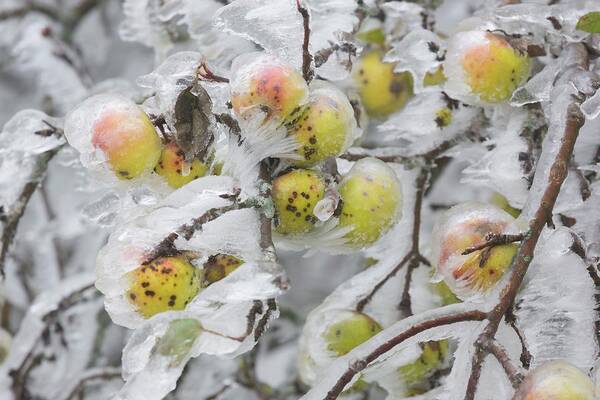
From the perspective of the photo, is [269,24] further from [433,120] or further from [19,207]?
[19,207]

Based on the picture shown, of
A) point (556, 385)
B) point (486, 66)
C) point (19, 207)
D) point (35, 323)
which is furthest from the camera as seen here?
point (35, 323)

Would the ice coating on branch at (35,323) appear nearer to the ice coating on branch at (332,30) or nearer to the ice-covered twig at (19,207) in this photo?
the ice-covered twig at (19,207)

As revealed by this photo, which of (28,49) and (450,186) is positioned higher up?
(28,49)

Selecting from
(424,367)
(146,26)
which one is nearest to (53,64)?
(146,26)

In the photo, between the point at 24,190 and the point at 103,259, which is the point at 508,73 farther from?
the point at 24,190

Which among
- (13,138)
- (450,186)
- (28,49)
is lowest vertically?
(450,186)

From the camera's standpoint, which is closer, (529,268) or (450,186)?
(529,268)

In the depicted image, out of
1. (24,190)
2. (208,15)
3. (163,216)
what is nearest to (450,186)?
(208,15)
